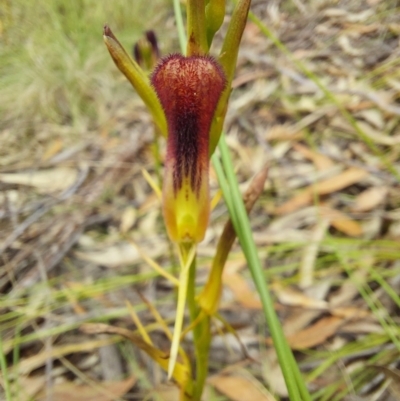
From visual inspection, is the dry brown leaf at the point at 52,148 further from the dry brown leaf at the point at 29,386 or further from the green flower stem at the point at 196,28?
the green flower stem at the point at 196,28

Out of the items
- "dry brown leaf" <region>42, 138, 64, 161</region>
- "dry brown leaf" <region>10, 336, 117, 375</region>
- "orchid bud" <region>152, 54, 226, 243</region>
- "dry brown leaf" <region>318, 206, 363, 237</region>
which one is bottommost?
"dry brown leaf" <region>10, 336, 117, 375</region>

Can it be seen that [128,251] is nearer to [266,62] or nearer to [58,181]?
[58,181]

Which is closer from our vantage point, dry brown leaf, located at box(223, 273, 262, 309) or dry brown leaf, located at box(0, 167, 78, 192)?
dry brown leaf, located at box(223, 273, 262, 309)

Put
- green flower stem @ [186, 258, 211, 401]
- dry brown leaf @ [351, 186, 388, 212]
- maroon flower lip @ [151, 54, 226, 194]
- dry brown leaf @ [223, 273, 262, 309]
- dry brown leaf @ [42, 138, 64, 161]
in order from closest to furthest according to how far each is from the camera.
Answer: maroon flower lip @ [151, 54, 226, 194] → green flower stem @ [186, 258, 211, 401] → dry brown leaf @ [223, 273, 262, 309] → dry brown leaf @ [351, 186, 388, 212] → dry brown leaf @ [42, 138, 64, 161]

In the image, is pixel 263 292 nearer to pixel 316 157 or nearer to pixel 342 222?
pixel 342 222

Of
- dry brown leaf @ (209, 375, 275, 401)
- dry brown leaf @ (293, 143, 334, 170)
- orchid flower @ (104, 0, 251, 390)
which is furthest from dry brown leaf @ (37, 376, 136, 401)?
dry brown leaf @ (293, 143, 334, 170)

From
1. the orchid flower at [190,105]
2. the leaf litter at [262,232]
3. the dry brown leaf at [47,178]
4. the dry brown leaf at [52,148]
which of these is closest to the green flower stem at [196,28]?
the orchid flower at [190,105]

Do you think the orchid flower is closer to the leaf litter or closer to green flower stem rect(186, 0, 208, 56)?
green flower stem rect(186, 0, 208, 56)
